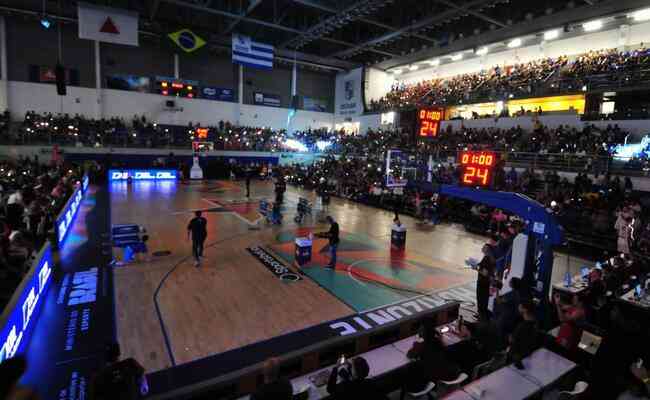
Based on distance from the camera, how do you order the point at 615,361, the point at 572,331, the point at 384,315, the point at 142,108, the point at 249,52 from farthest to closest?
the point at 142,108, the point at 249,52, the point at 384,315, the point at 572,331, the point at 615,361

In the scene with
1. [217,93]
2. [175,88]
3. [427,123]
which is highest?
[217,93]

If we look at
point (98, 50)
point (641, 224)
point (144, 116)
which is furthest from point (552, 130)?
point (98, 50)

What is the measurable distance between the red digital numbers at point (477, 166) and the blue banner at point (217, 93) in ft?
98.0

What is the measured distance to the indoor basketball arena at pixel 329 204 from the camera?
5.26 meters

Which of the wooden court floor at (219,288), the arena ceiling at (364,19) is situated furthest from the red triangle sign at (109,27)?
the wooden court floor at (219,288)

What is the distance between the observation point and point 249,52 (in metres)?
24.7

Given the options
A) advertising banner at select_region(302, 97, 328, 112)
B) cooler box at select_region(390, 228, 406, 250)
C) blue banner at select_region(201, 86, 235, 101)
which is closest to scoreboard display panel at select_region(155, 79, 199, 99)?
blue banner at select_region(201, 86, 235, 101)

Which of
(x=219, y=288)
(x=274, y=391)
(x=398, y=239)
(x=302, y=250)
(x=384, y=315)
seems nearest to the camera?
(x=274, y=391)

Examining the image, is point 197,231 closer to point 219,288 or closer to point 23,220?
point 219,288

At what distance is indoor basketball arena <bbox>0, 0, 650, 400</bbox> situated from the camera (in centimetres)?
526

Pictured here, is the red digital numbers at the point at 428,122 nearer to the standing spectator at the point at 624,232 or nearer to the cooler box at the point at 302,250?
the cooler box at the point at 302,250

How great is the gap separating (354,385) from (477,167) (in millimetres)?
6041

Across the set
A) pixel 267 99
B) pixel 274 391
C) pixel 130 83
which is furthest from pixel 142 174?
pixel 274 391

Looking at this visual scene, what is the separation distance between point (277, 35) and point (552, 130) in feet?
73.6
